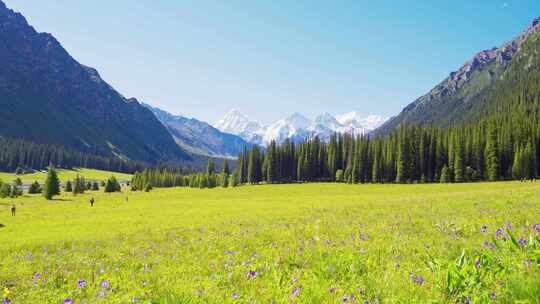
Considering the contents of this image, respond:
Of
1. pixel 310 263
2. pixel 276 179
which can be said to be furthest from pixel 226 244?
pixel 276 179

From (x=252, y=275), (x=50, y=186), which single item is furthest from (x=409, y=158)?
(x=50, y=186)

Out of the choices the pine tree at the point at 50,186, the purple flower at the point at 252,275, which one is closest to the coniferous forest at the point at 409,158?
the pine tree at the point at 50,186

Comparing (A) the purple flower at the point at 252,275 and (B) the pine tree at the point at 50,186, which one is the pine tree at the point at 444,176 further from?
(B) the pine tree at the point at 50,186

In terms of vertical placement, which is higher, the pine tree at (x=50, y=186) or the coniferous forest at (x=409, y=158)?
the coniferous forest at (x=409, y=158)

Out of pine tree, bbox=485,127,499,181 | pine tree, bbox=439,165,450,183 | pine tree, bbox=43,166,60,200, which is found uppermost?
pine tree, bbox=485,127,499,181

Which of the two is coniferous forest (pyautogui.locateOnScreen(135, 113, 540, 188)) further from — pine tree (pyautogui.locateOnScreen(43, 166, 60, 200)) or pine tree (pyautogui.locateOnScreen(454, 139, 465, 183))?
pine tree (pyautogui.locateOnScreen(43, 166, 60, 200))

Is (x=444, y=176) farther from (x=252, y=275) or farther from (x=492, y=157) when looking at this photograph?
(x=252, y=275)

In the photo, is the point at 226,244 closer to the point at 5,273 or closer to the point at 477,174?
the point at 5,273

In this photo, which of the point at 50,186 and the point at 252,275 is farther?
the point at 50,186

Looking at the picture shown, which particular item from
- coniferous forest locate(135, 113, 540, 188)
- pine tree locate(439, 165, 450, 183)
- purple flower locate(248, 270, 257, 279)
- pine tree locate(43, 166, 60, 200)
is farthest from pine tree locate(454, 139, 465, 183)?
pine tree locate(43, 166, 60, 200)

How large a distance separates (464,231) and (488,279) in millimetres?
6920

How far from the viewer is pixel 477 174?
97188 millimetres

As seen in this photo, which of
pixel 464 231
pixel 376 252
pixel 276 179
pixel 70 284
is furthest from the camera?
pixel 276 179

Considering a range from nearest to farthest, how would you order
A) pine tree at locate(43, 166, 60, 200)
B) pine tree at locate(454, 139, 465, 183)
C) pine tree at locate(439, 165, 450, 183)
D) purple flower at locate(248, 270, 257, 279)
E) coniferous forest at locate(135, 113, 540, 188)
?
purple flower at locate(248, 270, 257, 279), pine tree at locate(43, 166, 60, 200), pine tree at locate(439, 165, 450, 183), pine tree at locate(454, 139, 465, 183), coniferous forest at locate(135, 113, 540, 188)
